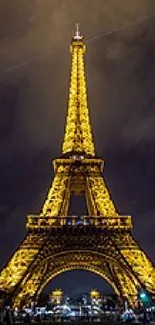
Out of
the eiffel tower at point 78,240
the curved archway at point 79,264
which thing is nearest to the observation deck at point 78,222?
the eiffel tower at point 78,240

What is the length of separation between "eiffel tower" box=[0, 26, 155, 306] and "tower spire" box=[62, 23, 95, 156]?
0.09m

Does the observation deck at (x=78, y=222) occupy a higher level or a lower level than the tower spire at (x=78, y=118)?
lower

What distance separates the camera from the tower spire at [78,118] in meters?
53.0

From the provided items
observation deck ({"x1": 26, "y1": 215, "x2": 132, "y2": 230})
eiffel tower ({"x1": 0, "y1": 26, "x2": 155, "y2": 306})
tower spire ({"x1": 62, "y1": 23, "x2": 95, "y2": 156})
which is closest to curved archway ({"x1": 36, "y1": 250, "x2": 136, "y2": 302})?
eiffel tower ({"x1": 0, "y1": 26, "x2": 155, "y2": 306})

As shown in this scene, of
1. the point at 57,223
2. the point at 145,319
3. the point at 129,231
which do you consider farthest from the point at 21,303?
the point at 145,319

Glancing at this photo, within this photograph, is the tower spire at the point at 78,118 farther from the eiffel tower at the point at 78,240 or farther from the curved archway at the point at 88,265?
the curved archway at the point at 88,265

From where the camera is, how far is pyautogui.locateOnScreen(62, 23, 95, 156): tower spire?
52969mm

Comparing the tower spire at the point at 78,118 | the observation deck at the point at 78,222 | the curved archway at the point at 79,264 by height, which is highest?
the tower spire at the point at 78,118

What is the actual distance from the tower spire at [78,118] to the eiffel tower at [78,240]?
0.09 m

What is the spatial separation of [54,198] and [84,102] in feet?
32.9

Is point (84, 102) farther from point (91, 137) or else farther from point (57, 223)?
point (57, 223)

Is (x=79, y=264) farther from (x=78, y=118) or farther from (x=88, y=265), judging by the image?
(x=78, y=118)

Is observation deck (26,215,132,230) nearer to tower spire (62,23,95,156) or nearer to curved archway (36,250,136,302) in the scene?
curved archway (36,250,136,302)

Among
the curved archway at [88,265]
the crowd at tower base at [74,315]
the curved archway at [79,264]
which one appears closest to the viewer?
the crowd at tower base at [74,315]
